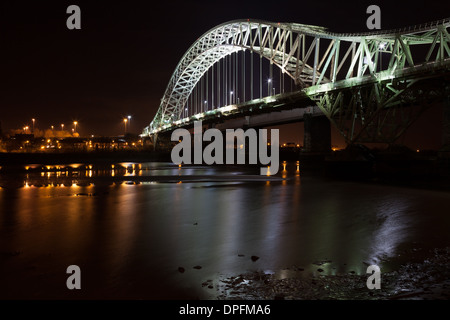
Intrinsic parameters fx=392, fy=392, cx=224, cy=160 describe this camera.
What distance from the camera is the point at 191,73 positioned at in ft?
258

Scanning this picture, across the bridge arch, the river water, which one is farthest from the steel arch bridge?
the river water

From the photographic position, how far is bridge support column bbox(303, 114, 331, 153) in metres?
47.2

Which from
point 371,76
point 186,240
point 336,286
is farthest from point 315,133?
point 336,286

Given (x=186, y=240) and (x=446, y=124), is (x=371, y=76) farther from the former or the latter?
(x=186, y=240)

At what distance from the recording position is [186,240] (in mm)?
7453

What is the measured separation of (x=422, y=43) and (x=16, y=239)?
32.4m

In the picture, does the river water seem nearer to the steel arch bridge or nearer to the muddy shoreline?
the muddy shoreline

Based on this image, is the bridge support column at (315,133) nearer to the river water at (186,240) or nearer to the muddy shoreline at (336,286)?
the river water at (186,240)

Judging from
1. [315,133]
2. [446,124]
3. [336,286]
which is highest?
[315,133]

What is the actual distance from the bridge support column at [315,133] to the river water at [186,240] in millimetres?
34523

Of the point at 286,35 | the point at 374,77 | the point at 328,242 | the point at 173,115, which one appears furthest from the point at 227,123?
the point at 328,242

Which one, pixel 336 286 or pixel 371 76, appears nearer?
pixel 336 286

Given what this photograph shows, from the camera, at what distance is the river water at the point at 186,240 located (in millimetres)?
5031

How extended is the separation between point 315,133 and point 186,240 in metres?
41.9
